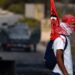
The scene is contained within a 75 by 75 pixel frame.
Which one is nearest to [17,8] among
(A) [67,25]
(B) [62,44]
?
(A) [67,25]

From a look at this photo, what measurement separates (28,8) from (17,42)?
12.7m

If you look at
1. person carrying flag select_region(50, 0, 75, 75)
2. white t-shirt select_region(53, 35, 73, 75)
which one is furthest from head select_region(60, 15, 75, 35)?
white t-shirt select_region(53, 35, 73, 75)

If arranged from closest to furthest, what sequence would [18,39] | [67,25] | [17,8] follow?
[67,25], [18,39], [17,8]

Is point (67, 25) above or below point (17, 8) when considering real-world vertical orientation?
above

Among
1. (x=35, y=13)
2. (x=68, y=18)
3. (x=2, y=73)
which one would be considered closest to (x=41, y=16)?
(x=35, y=13)

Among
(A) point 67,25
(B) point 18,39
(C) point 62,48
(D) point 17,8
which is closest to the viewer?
(C) point 62,48

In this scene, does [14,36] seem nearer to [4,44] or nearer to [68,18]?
[4,44]

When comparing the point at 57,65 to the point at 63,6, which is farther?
the point at 63,6

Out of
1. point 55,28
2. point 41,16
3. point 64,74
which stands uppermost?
point 55,28

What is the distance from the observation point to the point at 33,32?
2495 cm

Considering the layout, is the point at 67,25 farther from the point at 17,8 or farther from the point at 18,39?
the point at 17,8

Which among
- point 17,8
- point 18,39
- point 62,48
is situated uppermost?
point 62,48

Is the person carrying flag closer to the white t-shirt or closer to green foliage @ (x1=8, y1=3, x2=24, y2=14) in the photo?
the white t-shirt

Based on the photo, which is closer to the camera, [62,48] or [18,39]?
[62,48]
